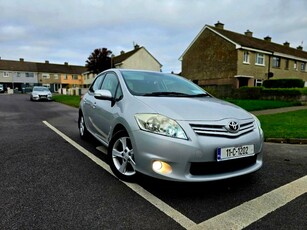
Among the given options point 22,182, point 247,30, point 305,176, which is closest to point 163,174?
point 22,182

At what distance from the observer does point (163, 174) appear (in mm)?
2779

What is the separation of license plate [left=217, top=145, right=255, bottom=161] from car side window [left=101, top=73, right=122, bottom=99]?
1799 mm

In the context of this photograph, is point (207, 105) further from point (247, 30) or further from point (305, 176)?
point (247, 30)

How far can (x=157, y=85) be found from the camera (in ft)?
13.7

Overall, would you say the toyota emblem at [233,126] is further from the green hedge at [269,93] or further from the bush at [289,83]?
the bush at [289,83]

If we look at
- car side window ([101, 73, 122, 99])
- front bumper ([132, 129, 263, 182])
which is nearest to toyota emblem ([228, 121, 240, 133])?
front bumper ([132, 129, 263, 182])

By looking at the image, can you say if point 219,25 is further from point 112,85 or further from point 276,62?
point 112,85

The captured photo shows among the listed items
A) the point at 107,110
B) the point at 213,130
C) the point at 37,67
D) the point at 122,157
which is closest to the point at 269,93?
the point at 107,110

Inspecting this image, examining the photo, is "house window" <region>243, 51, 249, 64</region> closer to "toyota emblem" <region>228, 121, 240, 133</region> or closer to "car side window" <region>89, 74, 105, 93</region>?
"car side window" <region>89, 74, 105, 93</region>

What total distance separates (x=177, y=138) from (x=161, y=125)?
9.7 inches

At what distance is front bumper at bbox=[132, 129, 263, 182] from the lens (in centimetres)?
269

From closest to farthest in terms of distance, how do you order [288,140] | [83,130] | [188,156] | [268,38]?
[188,156], [83,130], [288,140], [268,38]

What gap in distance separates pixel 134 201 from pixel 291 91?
52.5ft

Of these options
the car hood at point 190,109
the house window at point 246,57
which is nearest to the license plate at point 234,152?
the car hood at point 190,109
